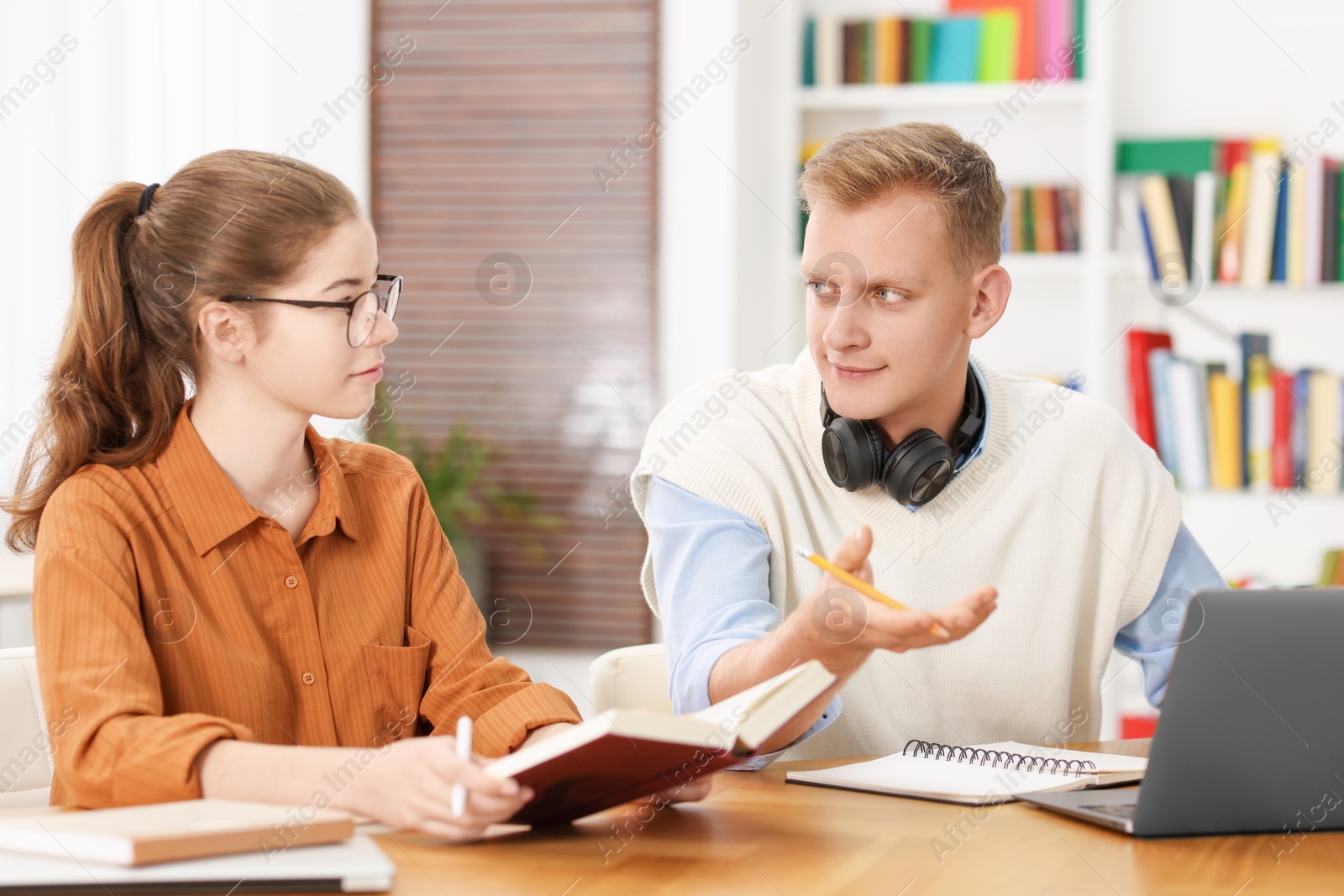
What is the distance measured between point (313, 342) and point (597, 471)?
2.49 metres

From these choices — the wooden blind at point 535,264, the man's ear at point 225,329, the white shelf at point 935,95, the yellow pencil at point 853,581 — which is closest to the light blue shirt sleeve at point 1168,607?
the yellow pencil at point 853,581

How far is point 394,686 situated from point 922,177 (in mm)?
851

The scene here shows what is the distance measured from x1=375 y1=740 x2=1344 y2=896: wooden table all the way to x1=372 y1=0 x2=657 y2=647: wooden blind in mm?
2743

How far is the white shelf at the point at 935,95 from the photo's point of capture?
3.38 meters

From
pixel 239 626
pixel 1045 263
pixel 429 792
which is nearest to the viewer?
pixel 429 792

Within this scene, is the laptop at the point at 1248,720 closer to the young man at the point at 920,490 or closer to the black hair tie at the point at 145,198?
the young man at the point at 920,490

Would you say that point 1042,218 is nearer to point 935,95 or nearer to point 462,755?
point 935,95

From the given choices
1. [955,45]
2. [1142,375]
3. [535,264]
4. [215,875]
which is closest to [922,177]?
[215,875]

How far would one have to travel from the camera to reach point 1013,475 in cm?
162

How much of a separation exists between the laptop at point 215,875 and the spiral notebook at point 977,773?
48 centimetres

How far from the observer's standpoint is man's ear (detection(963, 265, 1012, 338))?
1614 millimetres

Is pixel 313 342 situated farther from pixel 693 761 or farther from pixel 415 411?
pixel 415 411

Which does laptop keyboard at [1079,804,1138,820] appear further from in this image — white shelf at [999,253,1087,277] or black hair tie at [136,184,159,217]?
white shelf at [999,253,1087,277]

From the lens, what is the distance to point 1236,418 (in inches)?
119
